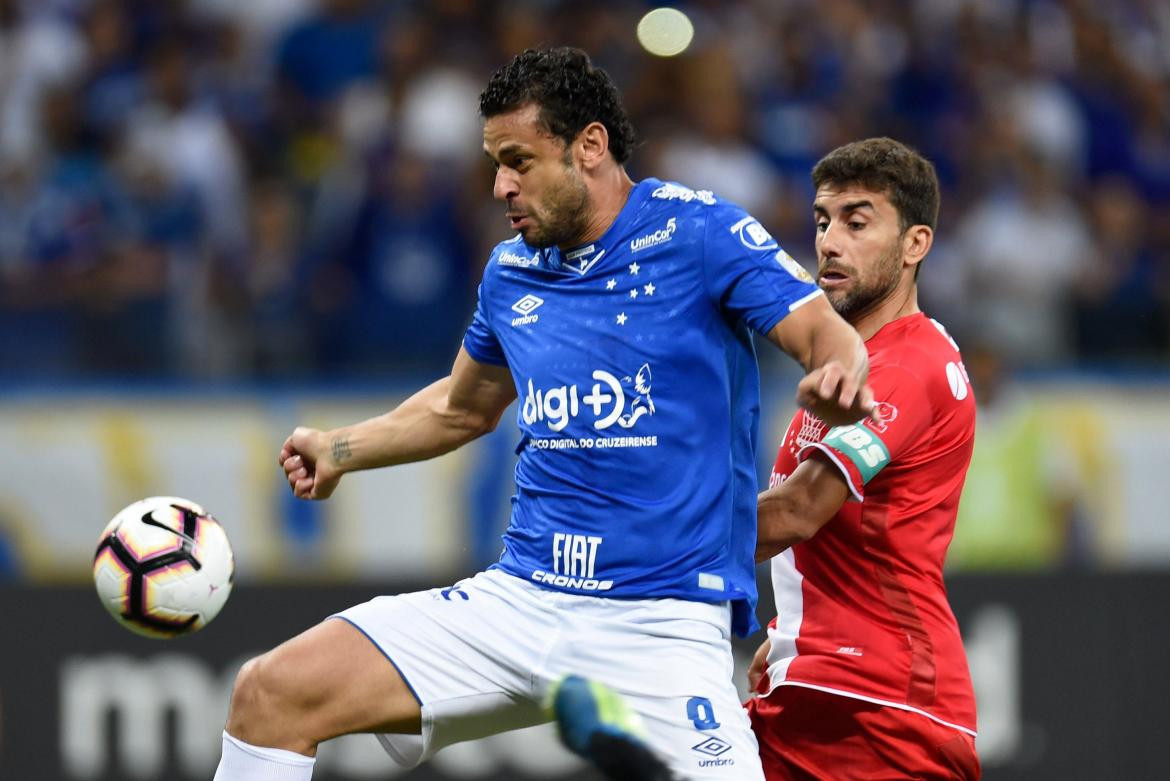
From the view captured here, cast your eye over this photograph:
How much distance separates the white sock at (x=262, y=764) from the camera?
477cm

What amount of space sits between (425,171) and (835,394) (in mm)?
7469

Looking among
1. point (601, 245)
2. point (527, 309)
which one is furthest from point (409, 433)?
point (601, 245)

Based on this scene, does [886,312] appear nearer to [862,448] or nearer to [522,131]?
[862,448]

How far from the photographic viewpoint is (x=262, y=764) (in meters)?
4.77

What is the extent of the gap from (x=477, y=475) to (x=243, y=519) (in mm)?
1534

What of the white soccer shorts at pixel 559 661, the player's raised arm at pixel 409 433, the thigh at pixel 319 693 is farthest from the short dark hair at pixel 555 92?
the thigh at pixel 319 693

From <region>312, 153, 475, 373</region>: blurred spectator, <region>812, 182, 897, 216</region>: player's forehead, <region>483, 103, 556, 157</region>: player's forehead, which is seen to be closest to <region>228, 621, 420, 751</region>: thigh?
<region>483, 103, 556, 157</region>: player's forehead

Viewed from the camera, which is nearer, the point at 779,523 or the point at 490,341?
the point at 779,523

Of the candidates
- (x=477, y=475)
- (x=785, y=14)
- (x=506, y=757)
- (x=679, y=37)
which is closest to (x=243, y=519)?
(x=477, y=475)

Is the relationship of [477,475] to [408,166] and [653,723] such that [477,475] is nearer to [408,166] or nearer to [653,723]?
[408,166]

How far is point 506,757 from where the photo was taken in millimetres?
9102

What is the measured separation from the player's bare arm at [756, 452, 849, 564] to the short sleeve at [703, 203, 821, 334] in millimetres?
438

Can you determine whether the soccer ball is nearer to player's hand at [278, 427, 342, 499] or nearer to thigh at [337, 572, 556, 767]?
player's hand at [278, 427, 342, 499]

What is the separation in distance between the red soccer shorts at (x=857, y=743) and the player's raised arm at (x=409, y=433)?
51.3 inches
